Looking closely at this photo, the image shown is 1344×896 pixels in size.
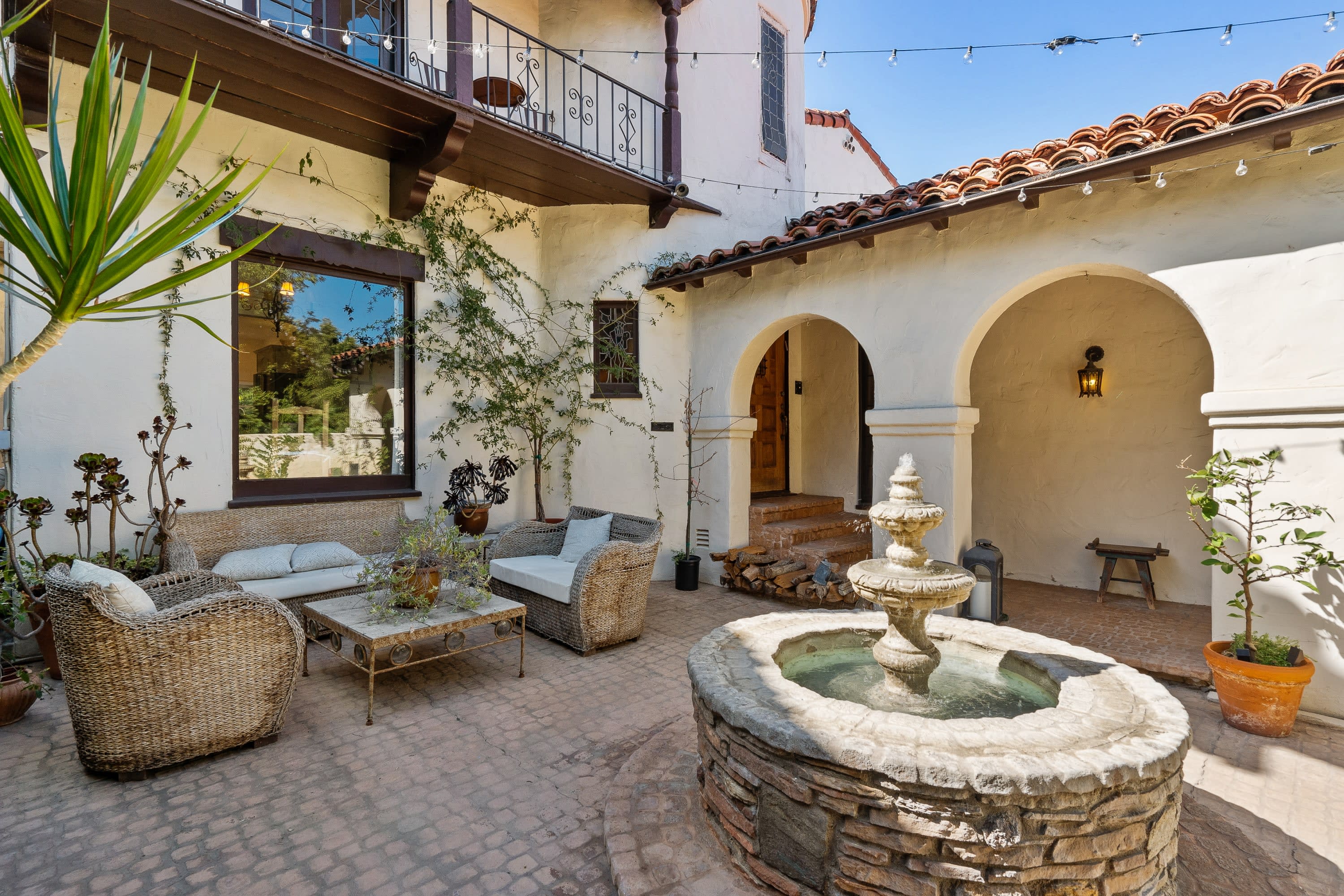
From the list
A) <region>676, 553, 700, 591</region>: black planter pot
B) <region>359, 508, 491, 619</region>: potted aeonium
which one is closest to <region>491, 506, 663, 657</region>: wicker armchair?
<region>359, 508, 491, 619</region>: potted aeonium

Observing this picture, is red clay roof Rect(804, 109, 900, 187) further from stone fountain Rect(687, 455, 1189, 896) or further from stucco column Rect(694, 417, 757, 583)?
stone fountain Rect(687, 455, 1189, 896)

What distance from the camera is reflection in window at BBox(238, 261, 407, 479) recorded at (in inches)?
209

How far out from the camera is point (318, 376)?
566cm

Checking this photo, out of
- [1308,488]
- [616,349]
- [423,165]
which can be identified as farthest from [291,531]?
[1308,488]

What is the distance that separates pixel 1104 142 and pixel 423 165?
4.89 meters

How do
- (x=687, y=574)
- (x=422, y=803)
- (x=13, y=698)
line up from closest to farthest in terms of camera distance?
(x=422, y=803) → (x=13, y=698) → (x=687, y=574)

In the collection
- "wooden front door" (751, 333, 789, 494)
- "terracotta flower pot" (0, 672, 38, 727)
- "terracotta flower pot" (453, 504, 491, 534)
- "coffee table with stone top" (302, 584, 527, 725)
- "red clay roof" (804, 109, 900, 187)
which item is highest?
"red clay roof" (804, 109, 900, 187)

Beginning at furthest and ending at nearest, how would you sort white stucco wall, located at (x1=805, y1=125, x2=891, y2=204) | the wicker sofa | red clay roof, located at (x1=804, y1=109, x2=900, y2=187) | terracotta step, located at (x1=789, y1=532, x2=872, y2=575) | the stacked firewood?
1. white stucco wall, located at (x1=805, y1=125, x2=891, y2=204)
2. red clay roof, located at (x1=804, y1=109, x2=900, y2=187)
3. terracotta step, located at (x1=789, y1=532, x2=872, y2=575)
4. the stacked firewood
5. the wicker sofa

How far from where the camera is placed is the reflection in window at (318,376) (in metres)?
5.31

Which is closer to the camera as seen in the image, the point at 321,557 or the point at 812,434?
the point at 321,557

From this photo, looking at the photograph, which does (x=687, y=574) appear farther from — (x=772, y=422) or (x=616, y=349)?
(x=772, y=422)

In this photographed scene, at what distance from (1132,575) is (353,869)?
19.7ft

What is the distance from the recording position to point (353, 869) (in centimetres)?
231

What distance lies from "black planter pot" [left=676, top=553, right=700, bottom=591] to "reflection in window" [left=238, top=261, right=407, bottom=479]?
2.76 meters
